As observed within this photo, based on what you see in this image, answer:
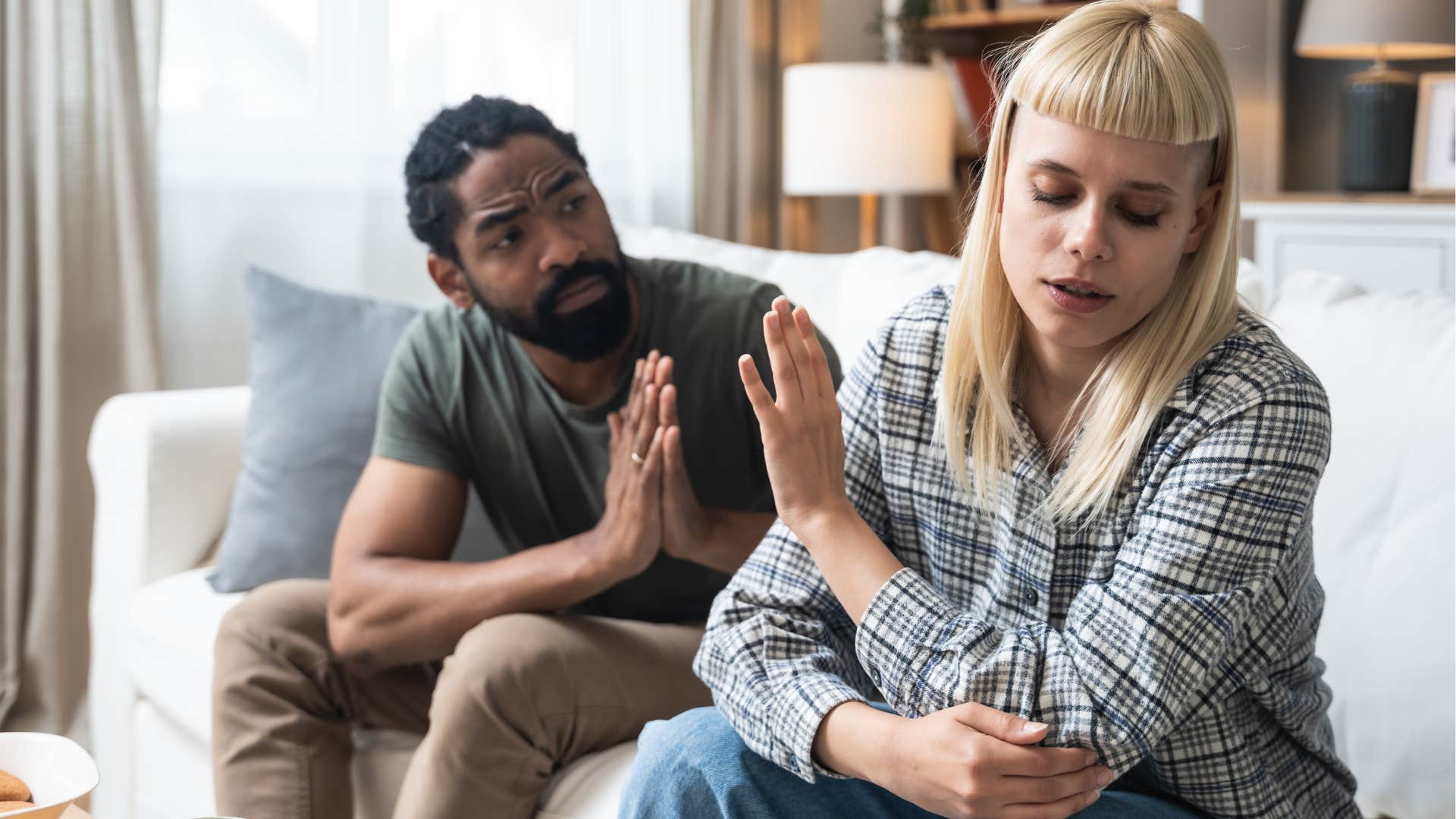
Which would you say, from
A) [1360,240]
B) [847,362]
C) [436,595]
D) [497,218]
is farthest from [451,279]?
[1360,240]

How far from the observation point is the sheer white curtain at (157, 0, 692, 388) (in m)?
2.44

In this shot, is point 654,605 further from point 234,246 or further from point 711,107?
point 711,107

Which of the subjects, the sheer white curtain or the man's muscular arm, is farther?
the sheer white curtain

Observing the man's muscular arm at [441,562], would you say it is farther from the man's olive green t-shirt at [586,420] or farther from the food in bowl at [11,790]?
the food in bowl at [11,790]

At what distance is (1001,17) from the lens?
3213 mm

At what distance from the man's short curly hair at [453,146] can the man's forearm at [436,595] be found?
1.17 ft

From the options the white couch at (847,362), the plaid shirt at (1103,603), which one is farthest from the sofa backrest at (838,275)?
the plaid shirt at (1103,603)

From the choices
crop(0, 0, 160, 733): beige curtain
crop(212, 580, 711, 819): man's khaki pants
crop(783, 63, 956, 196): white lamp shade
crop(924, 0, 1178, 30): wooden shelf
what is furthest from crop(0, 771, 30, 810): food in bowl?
crop(924, 0, 1178, 30): wooden shelf

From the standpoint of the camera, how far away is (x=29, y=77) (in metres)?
2.22

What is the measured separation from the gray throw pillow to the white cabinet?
173cm

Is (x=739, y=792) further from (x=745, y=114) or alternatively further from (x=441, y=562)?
(x=745, y=114)

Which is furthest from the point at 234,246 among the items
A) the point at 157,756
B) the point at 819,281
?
the point at 819,281

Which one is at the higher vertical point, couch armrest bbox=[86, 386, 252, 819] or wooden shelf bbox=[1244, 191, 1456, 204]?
wooden shelf bbox=[1244, 191, 1456, 204]

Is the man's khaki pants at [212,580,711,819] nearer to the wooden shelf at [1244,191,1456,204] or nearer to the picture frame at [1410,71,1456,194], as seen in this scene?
the wooden shelf at [1244,191,1456,204]
